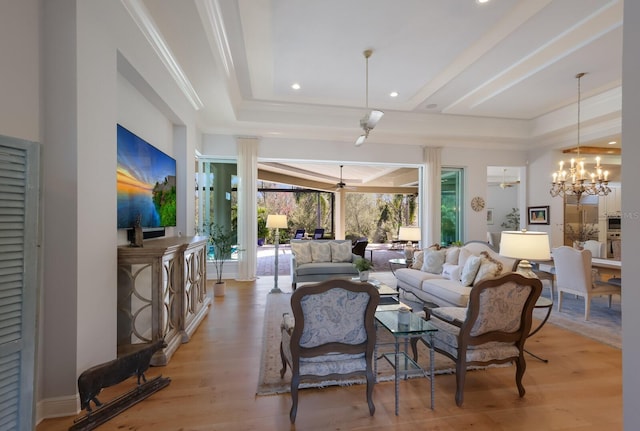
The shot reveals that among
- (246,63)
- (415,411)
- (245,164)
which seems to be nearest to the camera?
(415,411)

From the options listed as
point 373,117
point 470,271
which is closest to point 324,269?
point 470,271

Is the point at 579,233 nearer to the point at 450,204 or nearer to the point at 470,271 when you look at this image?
the point at 450,204

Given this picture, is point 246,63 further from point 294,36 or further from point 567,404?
point 567,404

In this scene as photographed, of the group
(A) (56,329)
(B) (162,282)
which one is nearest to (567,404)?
(B) (162,282)

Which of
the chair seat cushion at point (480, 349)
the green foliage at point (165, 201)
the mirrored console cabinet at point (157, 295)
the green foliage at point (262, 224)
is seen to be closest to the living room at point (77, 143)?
the mirrored console cabinet at point (157, 295)

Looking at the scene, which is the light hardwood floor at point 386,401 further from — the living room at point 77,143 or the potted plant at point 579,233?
the potted plant at point 579,233

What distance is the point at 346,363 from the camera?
204cm

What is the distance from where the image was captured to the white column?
6.05m

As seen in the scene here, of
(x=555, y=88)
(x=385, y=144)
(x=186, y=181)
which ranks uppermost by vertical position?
(x=555, y=88)

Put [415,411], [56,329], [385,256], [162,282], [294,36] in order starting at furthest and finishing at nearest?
[385,256]
[294,36]
[162,282]
[415,411]
[56,329]

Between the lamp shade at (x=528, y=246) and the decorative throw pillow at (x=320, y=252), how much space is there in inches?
133

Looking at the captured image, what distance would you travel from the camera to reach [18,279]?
4.56ft

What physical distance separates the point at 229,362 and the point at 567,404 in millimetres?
2794

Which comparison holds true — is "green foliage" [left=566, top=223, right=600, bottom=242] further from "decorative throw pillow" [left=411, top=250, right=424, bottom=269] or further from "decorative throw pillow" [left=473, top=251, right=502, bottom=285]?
"decorative throw pillow" [left=473, top=251, right=502, bottom=285]
